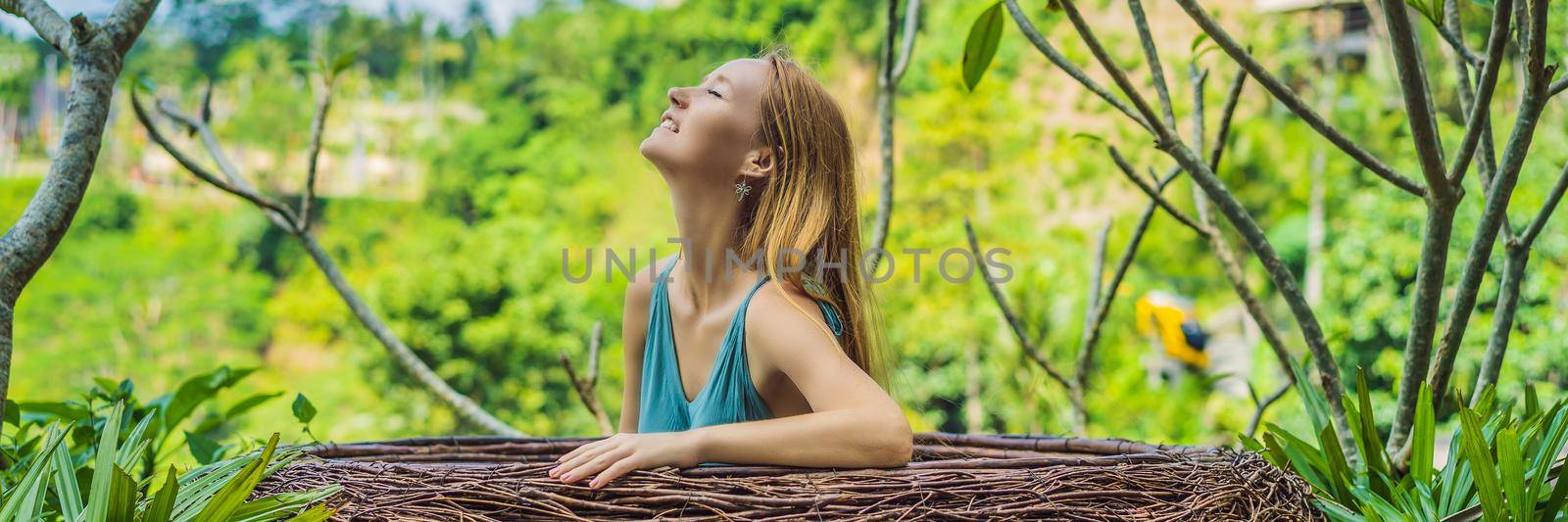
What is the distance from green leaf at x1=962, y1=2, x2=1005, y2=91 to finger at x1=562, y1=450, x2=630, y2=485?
2.31 ft

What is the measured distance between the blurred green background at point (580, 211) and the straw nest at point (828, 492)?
525 mm

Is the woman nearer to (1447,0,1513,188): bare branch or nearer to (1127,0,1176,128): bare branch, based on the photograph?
(1127,0,1176,128): bare branch

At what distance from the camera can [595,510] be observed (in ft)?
3.40

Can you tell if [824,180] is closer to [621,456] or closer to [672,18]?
[621,456]

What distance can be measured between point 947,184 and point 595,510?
10219 mm

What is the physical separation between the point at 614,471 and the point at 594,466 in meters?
0.02

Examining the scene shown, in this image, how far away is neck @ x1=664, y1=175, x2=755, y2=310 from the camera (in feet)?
4.73

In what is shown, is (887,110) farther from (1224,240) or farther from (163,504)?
(163,504)

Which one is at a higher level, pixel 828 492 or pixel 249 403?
pixel 249 403

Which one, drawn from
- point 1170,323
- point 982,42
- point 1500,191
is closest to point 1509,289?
point 1500,191

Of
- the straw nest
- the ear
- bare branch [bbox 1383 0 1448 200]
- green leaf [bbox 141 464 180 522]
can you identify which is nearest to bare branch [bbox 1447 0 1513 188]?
bare branch [bbox 1383 0 1448 200]

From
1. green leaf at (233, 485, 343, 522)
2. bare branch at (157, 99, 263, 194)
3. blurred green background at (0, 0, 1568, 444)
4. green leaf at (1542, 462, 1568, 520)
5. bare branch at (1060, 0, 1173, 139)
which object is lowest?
green leaf at (1542, 462, 1568, 520)

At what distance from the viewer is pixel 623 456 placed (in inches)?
43.3

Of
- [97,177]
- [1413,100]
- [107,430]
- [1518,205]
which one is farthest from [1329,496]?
[97,177]
